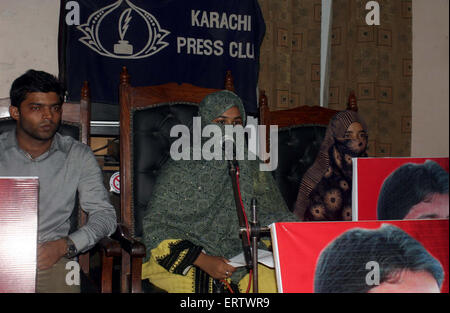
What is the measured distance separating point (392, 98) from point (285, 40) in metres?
0.87

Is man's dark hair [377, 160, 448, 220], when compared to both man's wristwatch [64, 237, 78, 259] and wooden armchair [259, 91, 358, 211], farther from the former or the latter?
man's wristwatch [64, 237, 78, 259]

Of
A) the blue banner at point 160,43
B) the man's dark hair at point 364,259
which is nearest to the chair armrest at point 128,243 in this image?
the man's dark hair at point 364,259

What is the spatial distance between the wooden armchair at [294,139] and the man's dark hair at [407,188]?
3.25ft

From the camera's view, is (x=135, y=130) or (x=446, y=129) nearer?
(x=446, y=129)

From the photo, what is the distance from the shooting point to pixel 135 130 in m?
2.21

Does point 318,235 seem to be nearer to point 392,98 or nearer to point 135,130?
point 135,130

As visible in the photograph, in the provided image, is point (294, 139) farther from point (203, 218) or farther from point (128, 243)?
point (128, 243)

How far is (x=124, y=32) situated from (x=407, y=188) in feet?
7.27

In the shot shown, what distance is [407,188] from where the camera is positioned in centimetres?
141

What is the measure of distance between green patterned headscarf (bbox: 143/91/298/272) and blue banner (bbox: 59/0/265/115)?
1.07 meters
